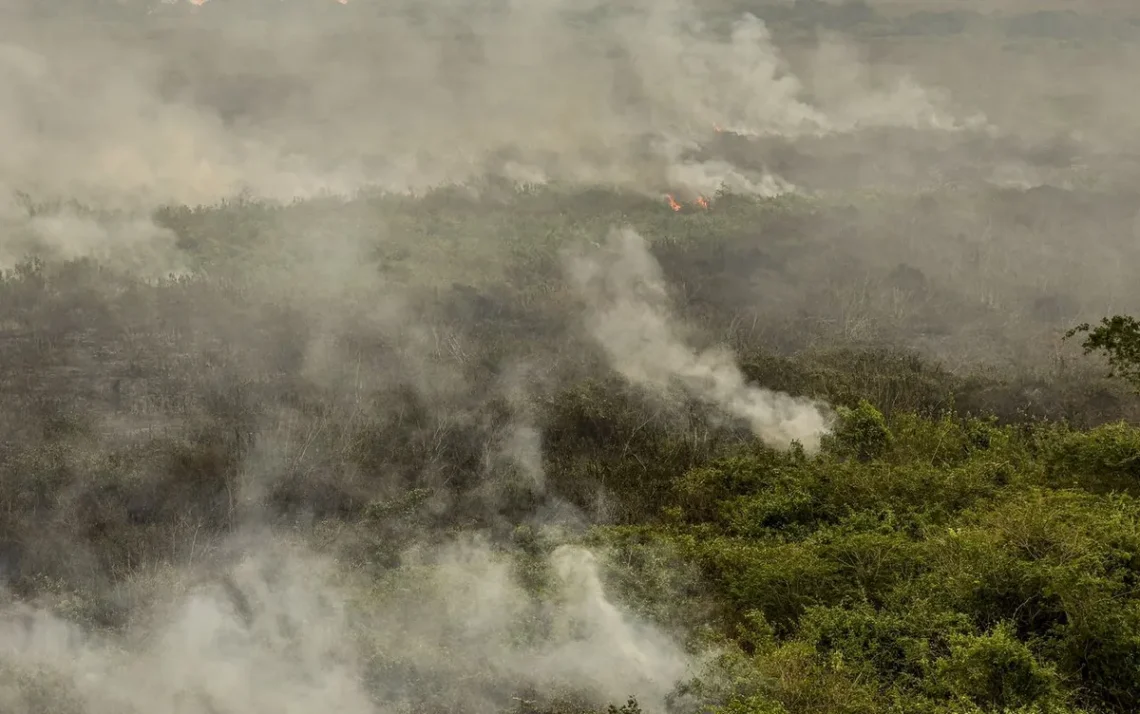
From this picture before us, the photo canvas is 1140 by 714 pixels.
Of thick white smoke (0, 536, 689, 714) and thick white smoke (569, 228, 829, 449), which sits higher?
thick white smoke (569, 228, 829, 449)

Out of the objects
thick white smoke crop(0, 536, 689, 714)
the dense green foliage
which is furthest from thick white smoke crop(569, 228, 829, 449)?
thick white smoke crop(0, 536, 689, 714)

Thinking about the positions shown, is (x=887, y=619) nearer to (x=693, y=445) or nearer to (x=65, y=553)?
(x=693, y=445)

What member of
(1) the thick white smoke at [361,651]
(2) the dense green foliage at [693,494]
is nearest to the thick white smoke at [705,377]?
(2) the dense green foliage at [693,494]

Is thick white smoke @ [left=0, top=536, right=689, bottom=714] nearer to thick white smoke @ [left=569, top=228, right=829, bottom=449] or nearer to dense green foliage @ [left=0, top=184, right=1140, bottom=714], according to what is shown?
dense green foliage @ [left=0, top=184, right=1140, bottom=714]

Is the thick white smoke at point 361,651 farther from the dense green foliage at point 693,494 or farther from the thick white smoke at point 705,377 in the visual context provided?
the thick white smoke at point 705,377

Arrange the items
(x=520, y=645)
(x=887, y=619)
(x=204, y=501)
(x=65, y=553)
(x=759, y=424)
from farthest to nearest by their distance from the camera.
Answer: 1. (x=759, y=424)
2. (x=204, y=501)
3. (x=65, y=553)
4. (x=520, y=645)
5. (x=887, y=619)

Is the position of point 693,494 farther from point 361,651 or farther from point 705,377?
point 705,377

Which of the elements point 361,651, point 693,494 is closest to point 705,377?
point 693,494

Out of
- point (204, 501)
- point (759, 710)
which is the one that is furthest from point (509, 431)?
point (759, 710)

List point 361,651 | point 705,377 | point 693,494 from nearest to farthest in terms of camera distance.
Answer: point 361,651 < point 693,494 < point 705,377

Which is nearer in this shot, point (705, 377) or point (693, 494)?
point (693, 494)

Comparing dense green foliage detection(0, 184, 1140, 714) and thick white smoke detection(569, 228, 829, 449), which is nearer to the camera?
dense green foliage detection(0, 184, 1140, 714)
